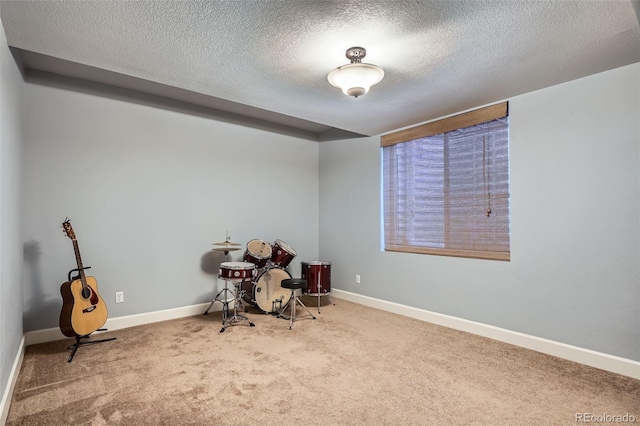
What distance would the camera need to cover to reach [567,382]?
7.79 ft

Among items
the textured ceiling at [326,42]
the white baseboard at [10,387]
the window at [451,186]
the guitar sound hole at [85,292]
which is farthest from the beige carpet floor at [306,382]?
the textured ceiling at [326,42]

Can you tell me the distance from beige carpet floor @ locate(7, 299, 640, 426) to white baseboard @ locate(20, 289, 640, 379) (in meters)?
0.09

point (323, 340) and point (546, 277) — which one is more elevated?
point (546, 277)

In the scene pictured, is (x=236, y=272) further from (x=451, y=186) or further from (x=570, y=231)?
(x=570, y=231)

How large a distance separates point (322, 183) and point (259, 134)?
125 cm

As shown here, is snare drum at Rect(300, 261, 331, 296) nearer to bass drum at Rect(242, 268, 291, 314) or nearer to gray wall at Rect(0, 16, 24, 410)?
bass drum at Rect(242, 268, 291, 314)

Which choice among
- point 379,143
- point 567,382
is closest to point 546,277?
point 567,382

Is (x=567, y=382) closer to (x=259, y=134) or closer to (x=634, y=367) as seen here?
(x=634, y=367)

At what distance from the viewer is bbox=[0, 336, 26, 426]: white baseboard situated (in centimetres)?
183

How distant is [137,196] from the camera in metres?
3.64

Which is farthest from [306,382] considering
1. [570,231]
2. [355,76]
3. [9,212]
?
[570,231]

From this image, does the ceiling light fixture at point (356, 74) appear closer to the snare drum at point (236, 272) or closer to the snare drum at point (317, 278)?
the snare drum at point (236, 272)

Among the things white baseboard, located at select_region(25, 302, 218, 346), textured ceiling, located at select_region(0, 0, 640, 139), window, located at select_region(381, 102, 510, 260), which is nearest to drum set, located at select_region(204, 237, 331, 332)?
white baseboard, located at select_region(25, 302, 218, 346)

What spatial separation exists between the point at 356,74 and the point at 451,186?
1.92 meters
